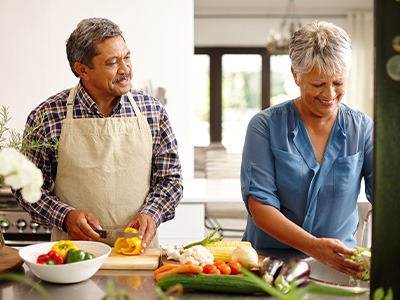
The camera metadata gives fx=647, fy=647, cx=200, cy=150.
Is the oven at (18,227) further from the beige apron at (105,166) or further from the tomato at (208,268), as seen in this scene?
the tomato at (208,268)

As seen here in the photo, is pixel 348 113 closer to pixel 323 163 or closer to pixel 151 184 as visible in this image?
pixel 323 163

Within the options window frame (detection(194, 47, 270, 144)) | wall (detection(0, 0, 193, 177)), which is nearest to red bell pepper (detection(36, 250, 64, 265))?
wall (detection(0, 0, 193, 177))

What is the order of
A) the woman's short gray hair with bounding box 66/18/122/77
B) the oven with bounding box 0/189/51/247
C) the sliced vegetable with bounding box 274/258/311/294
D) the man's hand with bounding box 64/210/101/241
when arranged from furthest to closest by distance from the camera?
the oven with bounding box 0/189/51/247 → the woman's short gray hair with bounding box 66/18/122/77 → the man's hand with bounding box 64/210/101/241 → the sliced vegetable with bounding box 274/258/311/294

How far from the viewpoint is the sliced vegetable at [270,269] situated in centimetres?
170

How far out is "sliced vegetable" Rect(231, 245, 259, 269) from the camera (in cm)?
184

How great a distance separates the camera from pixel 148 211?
2291mm

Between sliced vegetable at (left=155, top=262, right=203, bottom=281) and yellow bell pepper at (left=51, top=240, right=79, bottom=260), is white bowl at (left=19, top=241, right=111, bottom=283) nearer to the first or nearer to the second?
yellow bell pepper at (left=51, top=240, right=79, bottom=260)

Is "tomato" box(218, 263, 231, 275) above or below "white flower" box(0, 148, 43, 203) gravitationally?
below

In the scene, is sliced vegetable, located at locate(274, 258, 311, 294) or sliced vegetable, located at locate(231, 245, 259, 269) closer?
sliced vegetable, located at locate(274, 258, 311, 294)

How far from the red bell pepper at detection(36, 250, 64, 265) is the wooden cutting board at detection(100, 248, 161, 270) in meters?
0.20

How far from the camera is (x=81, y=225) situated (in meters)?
2.14

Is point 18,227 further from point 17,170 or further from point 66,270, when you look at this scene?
point 17,170

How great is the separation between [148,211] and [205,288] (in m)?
0.66

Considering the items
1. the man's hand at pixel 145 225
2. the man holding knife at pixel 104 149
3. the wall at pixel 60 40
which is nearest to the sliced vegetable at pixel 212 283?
the man's hand at pixel 145 225
